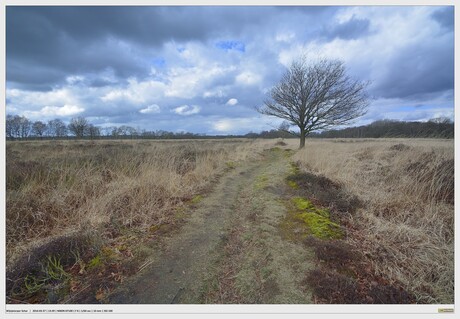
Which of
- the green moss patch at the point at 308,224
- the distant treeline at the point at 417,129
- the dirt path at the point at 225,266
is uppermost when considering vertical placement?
the distant treeline at the point at 417,129

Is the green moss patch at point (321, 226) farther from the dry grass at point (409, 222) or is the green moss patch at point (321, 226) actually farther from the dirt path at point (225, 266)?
the dirt path at point (225, 266)

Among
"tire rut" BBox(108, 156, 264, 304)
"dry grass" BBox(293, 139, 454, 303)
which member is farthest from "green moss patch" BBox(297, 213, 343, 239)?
"tire rut" BBox(108, 156, 264, 304)

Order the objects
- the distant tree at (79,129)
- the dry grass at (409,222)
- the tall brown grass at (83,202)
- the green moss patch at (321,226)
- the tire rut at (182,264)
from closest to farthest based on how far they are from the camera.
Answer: the tire rut at (182,264), the dry grass at (409,222), the green moss patch at (321,226), the tall brown grass at (83,202), the distant tree at (79,129)

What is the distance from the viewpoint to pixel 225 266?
289cm

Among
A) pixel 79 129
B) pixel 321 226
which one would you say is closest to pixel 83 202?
pixel 321 226

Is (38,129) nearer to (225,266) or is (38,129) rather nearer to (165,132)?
(165,132)

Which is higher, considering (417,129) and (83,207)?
(417,129)

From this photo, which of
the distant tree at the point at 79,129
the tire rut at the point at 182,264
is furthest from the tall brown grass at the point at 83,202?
the distant tree at the point at 79,129

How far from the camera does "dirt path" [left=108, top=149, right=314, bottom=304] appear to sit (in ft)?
7.74

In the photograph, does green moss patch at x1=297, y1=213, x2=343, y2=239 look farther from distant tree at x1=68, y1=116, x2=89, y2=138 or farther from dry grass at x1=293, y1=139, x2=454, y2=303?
distant tree at x1=68, y1=116, x2=89, y2=138

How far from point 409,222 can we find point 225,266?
10.5 ft

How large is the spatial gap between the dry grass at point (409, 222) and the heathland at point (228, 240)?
0.02 m

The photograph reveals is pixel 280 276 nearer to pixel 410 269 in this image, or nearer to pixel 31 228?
pixel 410 269

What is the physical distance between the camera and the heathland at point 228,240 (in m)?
2.41
